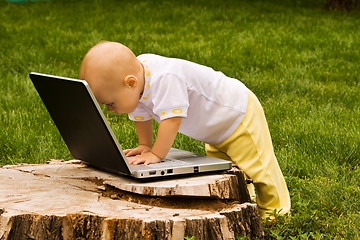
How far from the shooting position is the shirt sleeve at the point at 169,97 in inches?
99.4

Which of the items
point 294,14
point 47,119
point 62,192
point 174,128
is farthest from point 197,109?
point 294,14

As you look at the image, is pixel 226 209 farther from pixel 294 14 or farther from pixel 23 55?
pixel 294 14

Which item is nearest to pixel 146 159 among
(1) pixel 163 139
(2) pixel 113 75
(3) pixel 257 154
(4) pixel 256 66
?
(1) pixel 163 139

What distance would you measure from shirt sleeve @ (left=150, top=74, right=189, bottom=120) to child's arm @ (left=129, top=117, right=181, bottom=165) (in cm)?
4

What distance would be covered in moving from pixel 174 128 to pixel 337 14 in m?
9.75

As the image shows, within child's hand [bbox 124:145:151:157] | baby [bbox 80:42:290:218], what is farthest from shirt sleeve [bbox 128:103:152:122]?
child's hand [bbox 124:145:151:157]

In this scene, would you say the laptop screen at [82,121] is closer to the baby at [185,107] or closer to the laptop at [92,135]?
the laptop at [92,135]

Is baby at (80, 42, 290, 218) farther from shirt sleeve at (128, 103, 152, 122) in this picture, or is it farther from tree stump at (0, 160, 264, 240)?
tree stump at (0, 160, 264, 240)

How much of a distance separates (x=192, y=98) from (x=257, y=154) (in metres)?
0.48

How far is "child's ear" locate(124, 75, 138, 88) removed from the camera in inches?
98.3

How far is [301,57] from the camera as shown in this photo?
22.2 feet

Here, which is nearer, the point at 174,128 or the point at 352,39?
the point at 174,128

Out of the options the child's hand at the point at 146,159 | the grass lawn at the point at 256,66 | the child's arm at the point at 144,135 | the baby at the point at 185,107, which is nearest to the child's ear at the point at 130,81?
the baby at the point at 185,107

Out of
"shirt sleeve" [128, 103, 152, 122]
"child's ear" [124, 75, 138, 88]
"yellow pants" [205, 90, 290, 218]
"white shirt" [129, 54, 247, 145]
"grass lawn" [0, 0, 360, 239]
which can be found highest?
"child's ear" [124, 75, 138, 88]
